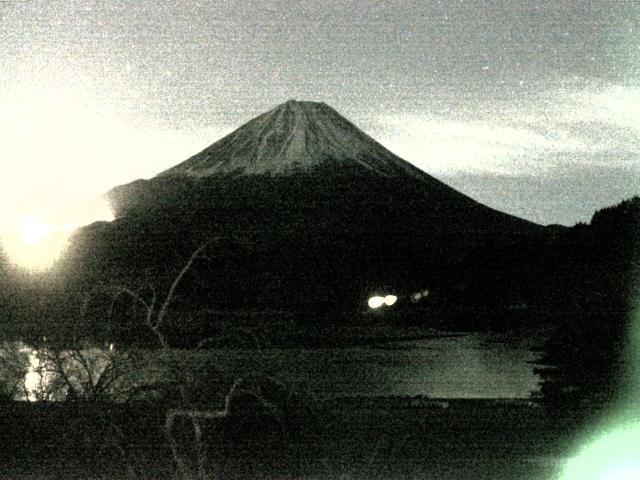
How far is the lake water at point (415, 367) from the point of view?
77.1ft

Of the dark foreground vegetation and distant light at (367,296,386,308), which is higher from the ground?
distant light at (367,296,386,308)

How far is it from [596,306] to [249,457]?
5194 millimetres

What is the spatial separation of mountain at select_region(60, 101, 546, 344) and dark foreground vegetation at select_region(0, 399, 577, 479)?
2767 centimetres

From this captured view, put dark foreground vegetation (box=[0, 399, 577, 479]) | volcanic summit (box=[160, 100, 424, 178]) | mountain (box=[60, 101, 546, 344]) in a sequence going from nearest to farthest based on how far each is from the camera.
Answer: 1. dark foreground vegetation (box=[0, 399, 577, 479])
2. mountain (box=[60, 101, 546, 344])
3. volcanic summit (box=[160, 100, 424, 178])

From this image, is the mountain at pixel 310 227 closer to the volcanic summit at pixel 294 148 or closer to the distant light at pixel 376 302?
the volcanic summit at pixel 294 148

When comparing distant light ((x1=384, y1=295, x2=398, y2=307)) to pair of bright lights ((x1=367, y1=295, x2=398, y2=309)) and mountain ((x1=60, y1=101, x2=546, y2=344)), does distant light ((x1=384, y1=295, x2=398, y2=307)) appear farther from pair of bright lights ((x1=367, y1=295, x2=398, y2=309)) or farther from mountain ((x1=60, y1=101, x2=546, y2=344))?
mountain ((x1=60, y1=101, x2=546, y2=344))

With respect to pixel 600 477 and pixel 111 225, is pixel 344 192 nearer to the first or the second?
pixel 111 225

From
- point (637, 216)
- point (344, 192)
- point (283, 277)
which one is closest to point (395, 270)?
point (283, 277)

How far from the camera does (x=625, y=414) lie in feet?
34.7

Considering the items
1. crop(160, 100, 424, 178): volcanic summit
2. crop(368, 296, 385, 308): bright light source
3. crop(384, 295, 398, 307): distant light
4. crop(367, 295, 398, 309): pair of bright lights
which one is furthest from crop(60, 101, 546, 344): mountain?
crop(384, 295, 398, 307): distant light

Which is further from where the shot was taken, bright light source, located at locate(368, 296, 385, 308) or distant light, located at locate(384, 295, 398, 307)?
bright light source, located at locate(368, 296, 385, 308)

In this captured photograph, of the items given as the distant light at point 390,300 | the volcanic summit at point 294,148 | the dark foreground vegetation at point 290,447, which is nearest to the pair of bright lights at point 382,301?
the distant light at point 390,300

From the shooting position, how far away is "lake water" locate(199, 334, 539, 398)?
926 inches

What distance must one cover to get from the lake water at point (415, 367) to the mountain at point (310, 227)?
6.42 meters
